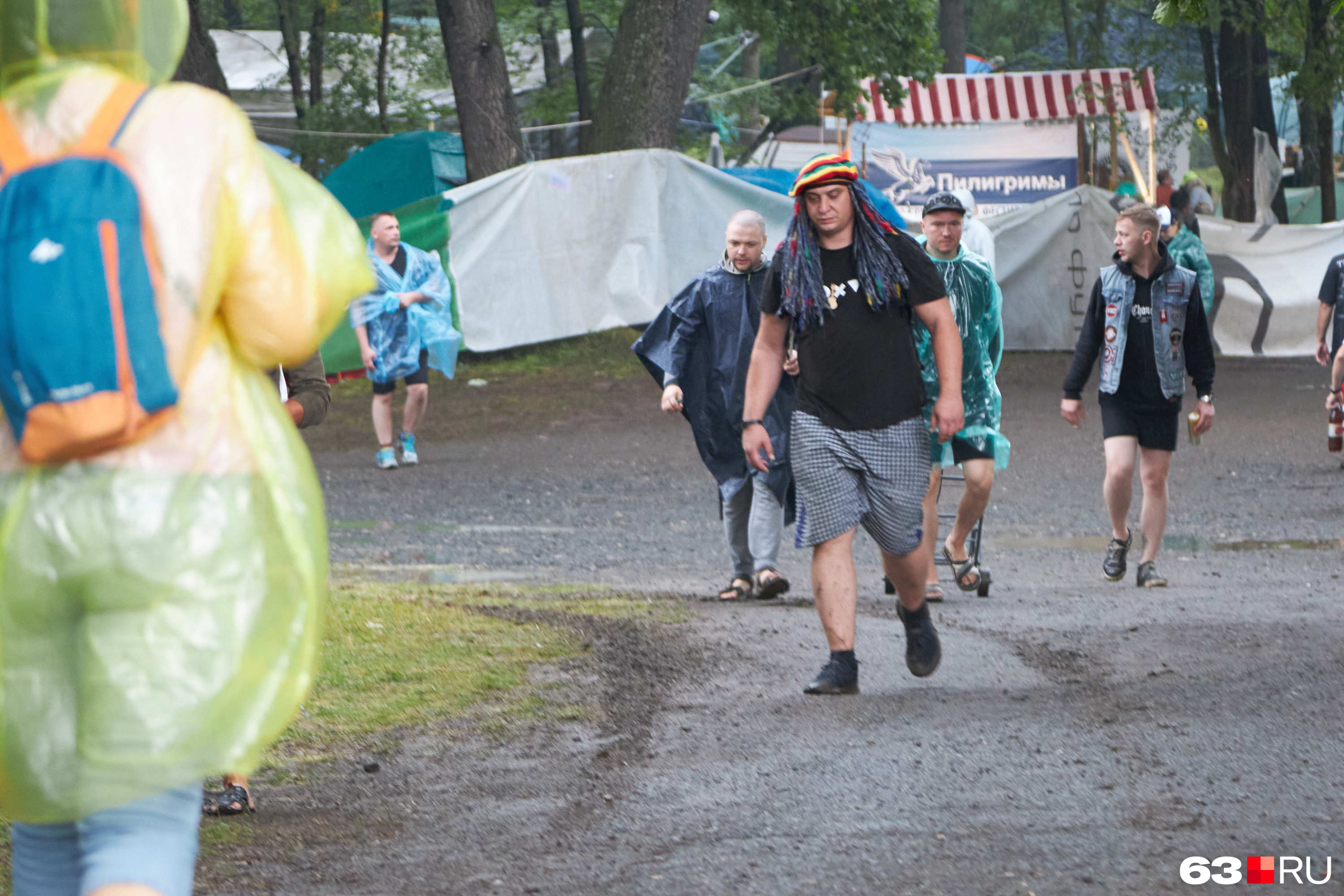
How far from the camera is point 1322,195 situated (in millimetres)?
25594

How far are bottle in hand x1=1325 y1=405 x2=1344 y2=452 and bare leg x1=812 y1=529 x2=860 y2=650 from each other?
7.47m

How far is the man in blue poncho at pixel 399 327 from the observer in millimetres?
13164

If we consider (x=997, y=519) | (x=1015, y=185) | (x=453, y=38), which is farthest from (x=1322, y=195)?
(x=997, y=519)

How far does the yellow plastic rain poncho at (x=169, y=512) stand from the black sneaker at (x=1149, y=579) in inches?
254

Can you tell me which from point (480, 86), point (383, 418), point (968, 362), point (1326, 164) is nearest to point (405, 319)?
A: point (383, 418)

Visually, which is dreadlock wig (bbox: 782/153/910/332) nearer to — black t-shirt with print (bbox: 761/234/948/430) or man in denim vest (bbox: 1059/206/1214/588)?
black t-shirt with print (bbox: 761/234/948/430)

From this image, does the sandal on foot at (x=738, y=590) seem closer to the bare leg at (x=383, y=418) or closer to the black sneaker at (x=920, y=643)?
the black sneaker at (x=920, y=643)

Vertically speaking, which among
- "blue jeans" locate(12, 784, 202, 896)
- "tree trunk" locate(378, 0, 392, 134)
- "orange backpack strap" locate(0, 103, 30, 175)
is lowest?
"blue jeans" locate(12, 784, 202, 896)

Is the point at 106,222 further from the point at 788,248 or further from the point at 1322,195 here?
the point at 1322,195

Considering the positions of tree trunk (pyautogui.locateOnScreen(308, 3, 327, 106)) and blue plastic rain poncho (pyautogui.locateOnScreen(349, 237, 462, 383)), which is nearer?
blue plastic rain poncho (pyautogui.locateOnScreen(349, 237, 462, 383))

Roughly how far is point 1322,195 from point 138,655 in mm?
25898

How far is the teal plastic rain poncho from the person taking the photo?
883 cm

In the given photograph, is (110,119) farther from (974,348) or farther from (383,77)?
(383,77)

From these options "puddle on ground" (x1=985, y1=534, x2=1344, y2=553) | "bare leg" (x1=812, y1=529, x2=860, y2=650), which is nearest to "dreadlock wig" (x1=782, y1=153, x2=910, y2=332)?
"bare leg" (x1=812, y1=529, x2=860, y2=650)
